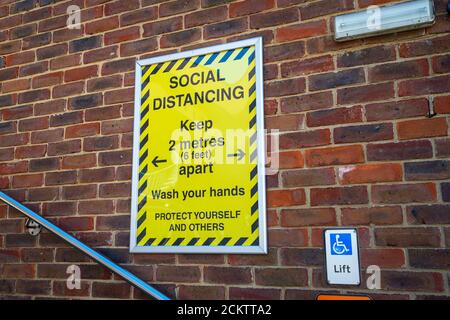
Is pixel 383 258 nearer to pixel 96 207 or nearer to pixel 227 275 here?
pixel 227 275

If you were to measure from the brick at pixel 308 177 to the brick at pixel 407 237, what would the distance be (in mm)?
292

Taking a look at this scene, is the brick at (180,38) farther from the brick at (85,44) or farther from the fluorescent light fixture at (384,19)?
the fluorescent light fixture at (384,19)

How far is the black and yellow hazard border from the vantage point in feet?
6.23

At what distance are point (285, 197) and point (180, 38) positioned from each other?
1.03 metres

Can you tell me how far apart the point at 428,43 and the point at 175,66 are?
1211 millimetres

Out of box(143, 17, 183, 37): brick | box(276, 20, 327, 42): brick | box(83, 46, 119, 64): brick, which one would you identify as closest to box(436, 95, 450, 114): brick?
box(276, 20, 327, 42): brick

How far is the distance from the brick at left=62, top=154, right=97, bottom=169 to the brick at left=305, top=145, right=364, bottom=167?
1.18 m

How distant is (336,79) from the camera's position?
74.4 inches

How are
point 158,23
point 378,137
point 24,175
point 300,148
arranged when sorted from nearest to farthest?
point 378,137
point 300,148
point 158,23
point 24,175

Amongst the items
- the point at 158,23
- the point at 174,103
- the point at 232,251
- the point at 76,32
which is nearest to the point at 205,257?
the point at 232,251

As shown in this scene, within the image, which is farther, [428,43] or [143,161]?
[143,161]

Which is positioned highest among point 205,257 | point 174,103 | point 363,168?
point 174,103

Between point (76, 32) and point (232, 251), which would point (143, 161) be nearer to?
point (232, 251)

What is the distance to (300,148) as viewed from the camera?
1.90 metres
